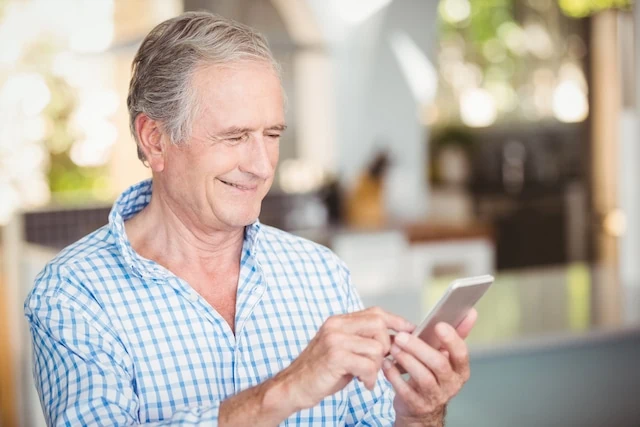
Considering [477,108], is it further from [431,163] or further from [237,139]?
[237,139]

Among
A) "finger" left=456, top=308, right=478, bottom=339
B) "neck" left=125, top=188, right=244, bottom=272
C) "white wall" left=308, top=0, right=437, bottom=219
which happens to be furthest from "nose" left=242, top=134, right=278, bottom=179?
"white wall" left=308, top=0, right=437, bottom=219

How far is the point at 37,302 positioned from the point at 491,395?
1.77 m

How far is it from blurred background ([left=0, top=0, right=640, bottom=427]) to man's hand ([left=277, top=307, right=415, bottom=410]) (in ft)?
4.46

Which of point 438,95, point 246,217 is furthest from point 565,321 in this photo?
point 438,95

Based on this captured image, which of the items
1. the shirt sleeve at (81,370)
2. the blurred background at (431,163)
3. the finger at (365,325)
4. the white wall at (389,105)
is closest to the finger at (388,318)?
the finger at (365,325)

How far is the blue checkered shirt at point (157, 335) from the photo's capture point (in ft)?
3.81

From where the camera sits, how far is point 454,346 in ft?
3.80

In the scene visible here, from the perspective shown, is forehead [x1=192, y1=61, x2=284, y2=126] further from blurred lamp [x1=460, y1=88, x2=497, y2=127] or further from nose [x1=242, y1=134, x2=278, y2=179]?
blurred lamp [x1=460, y1=88, x2=497, y2=127]

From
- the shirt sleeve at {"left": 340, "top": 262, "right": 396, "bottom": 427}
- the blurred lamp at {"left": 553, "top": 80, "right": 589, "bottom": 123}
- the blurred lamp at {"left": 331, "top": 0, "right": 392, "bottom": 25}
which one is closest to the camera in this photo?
the shirt sleeve at {"left": 340, "top": 262, "right": 396, "bottom": 427}

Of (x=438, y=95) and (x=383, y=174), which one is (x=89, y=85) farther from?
(x=438, y=95)

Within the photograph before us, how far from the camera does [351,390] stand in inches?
A: 56.4

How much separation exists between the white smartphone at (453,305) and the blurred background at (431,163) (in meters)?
1.21

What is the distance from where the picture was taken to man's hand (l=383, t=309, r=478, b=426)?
113 cm

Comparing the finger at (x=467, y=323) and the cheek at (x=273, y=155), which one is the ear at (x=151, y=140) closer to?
the cheek at (x=273, y=155)
